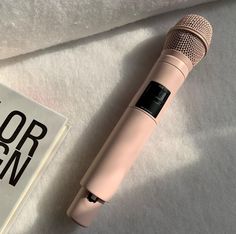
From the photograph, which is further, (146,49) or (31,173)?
(146,49)

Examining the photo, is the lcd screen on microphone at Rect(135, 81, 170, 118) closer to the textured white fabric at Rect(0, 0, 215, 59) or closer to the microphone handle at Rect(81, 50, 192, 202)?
the microphone handle at Rect(81, 50, 192, 202)

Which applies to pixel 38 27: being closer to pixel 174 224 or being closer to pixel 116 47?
pixel 116 47

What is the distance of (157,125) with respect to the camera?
2.28 feet

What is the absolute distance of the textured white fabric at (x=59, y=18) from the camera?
640 millimetres

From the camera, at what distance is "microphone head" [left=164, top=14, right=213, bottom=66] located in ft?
2.15

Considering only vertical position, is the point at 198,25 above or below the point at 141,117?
above

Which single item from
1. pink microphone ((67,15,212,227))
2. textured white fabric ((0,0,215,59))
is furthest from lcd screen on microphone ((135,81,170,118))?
textured white fabric ((0,0,215,59))

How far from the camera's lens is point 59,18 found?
66cm

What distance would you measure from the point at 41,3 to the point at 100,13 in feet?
0.26

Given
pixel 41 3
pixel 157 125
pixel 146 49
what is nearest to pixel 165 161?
pixel 157 125

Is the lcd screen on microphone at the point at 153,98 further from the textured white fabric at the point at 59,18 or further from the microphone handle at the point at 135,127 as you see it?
the textured white fabric at the point at 59,18

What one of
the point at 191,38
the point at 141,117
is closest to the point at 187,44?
the point at 191,38

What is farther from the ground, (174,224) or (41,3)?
(41,3)

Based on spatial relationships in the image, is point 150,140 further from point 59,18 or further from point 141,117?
point 59,18
